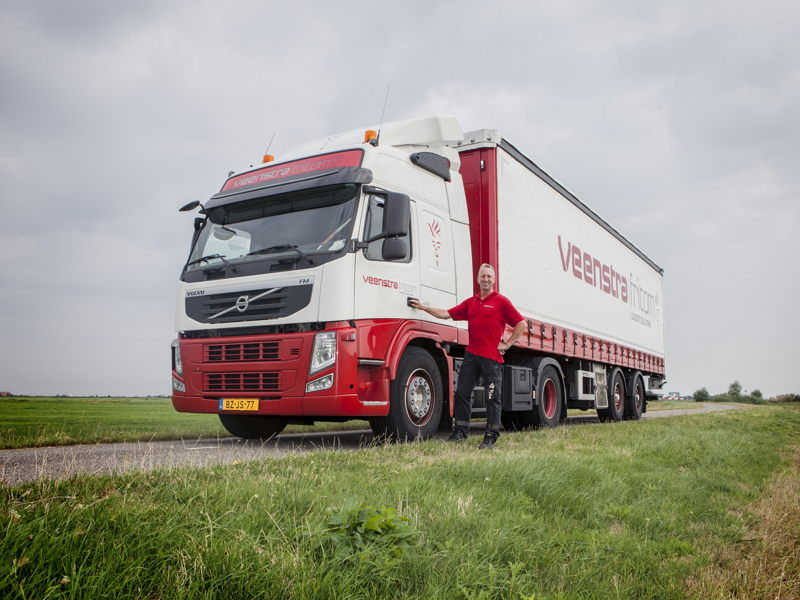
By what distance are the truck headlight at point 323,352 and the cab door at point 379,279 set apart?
36 centimetres

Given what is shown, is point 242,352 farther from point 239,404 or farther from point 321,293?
point 321,293

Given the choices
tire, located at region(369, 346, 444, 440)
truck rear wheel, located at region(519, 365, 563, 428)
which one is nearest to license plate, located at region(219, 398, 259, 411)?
tire, located at region(369, 346, 444, 440)

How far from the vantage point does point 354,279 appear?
580 cm

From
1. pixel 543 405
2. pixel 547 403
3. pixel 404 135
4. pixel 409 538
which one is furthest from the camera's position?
pixel 547 403

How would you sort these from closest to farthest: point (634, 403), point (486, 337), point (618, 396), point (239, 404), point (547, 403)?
point (239, 404), point (486, 337), point (547, 403), point (618, 396), point (634, 403)

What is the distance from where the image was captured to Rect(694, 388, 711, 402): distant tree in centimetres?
6538

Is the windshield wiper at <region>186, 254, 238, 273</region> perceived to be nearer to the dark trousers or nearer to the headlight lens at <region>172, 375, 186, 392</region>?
the headlight lens at <region>172, 375, 186, 392</region>

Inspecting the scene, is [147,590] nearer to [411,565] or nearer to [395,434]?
A: [411,565]

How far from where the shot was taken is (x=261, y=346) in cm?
599

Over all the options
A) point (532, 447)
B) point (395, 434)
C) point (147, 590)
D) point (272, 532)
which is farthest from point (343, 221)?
point (147, 590)

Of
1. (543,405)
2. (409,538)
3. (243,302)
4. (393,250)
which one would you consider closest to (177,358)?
(243,302)

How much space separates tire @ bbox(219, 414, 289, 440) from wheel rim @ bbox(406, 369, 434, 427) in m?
1.90

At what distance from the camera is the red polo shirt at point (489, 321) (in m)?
6.39

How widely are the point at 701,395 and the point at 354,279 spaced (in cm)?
7123
